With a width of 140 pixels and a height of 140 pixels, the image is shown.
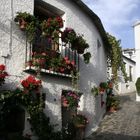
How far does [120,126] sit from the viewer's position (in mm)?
13672

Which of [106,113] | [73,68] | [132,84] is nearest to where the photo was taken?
[73,68]

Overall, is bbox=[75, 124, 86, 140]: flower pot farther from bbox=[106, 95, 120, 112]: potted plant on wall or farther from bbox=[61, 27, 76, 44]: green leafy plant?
bbox=[106, 95, 120, 112]: potted plant on wall

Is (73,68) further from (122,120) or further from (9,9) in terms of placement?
(122,120)

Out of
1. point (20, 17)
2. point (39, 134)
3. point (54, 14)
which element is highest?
point (54, 14)

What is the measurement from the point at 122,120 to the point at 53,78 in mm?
5348

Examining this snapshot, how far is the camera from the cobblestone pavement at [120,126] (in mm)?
12206

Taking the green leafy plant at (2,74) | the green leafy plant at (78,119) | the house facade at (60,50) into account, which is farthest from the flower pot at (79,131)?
the green leafy plant at (2,74)

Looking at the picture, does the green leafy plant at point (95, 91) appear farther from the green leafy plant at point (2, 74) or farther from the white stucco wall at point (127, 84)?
the white stucco wall at point (127, 84)

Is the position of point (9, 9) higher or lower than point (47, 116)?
higher

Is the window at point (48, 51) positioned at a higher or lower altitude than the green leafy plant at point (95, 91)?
higher

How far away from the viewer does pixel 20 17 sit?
9.24 meters

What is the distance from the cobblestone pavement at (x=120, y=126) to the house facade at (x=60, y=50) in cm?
38

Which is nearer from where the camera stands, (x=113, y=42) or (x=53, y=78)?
(x=53, y=78)

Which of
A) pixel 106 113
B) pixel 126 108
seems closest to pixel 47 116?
pixel 106 113
